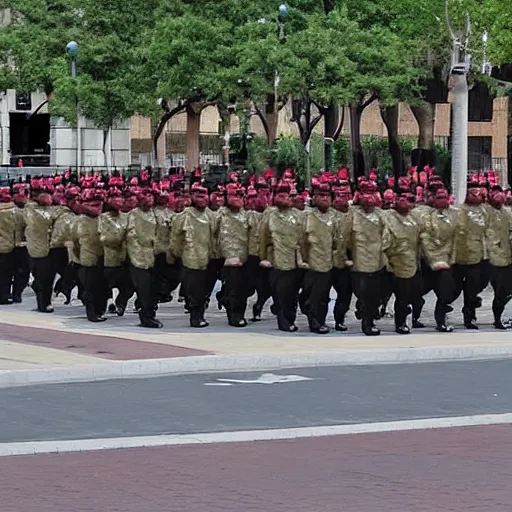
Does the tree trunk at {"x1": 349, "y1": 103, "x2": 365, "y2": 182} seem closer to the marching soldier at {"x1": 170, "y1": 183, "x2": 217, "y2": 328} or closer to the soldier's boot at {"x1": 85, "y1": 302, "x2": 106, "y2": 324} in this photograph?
the soldier's boot at {"x1": 85, "y1": 302, "x2": 106, "y2": 324}

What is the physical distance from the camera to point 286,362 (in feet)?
53.0

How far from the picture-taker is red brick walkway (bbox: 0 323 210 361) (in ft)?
53.7

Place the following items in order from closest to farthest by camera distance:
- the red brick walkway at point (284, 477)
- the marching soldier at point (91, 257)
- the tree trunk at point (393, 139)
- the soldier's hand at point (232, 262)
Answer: the red brick walkway at point (284, 477) < the soldier's hand at point (232, 262) < the marching soldier at point (91, 257) < the tree trunk at point (393, 139)

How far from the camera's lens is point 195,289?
19.9m

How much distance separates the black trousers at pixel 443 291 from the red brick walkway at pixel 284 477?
23.8 ft

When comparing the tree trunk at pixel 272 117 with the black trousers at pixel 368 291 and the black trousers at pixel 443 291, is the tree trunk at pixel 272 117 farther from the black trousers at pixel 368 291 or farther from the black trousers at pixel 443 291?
the black trousers at pixel 368 291

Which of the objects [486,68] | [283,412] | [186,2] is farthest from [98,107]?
[283,412]

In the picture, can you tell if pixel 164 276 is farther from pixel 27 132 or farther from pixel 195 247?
pixel 27 132

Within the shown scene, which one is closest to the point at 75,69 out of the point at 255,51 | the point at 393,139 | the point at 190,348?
the point at 255,51

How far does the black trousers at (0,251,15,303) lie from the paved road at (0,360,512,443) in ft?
27.1

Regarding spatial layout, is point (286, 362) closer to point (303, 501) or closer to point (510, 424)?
point (510, 424)

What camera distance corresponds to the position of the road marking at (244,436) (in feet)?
37.0

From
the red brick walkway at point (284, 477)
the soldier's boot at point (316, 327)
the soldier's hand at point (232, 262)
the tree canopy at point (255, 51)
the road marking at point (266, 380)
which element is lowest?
the red brick walkway at point (284, 477)

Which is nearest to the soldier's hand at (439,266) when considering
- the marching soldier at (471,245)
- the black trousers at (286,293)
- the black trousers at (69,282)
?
the marching soldier at (471,245)
